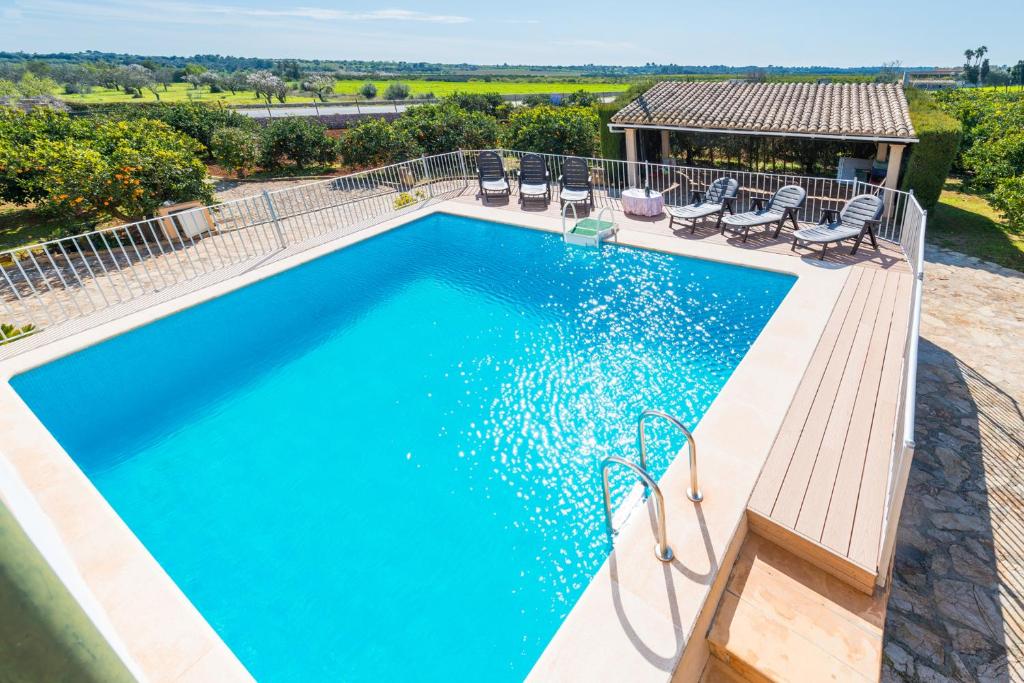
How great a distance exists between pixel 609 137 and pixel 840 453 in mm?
13202

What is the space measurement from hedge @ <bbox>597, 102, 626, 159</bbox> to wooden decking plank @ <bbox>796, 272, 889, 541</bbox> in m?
10.2

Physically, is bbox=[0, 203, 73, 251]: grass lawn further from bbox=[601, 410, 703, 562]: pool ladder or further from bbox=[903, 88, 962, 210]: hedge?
bbox=[903, 88, 962, 210]: hedge

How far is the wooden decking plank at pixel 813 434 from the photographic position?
418cm

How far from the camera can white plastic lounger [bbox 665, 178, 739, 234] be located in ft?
33.8

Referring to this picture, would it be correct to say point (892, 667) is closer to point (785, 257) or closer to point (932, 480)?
point (932, 480)

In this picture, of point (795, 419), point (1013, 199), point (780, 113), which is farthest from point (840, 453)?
point (780, 113)

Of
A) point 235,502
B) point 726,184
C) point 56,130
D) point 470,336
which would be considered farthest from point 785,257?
point 56,130

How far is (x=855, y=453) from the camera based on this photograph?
462 centimetres

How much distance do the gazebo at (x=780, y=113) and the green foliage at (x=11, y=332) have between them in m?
14.1

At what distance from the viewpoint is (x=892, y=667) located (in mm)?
3469

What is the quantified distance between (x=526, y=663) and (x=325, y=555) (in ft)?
7.03

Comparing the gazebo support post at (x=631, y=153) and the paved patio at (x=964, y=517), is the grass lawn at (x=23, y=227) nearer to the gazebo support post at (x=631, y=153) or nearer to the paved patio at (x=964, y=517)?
the gazebo support post at (x=631, y=153)


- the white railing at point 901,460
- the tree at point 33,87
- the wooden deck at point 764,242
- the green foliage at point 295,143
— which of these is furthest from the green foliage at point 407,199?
A: the tree at point 33,87

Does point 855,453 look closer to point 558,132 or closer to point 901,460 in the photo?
point 901,460
